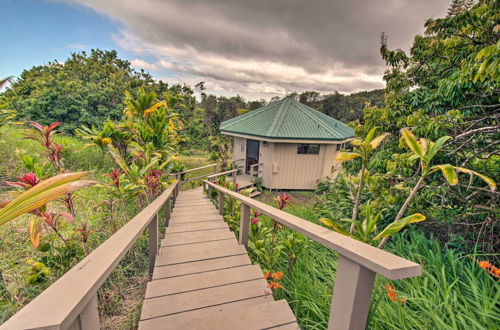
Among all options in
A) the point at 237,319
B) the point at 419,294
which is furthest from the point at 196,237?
the point at 419,294

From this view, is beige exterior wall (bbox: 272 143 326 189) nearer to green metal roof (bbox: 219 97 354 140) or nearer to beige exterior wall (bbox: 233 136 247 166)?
green metal roof (bbox: 219 97 354 140)

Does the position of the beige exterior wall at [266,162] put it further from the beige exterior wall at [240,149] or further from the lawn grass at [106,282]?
the lawn grass at [106,282]

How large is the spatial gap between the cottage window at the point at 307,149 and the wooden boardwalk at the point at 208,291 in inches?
293

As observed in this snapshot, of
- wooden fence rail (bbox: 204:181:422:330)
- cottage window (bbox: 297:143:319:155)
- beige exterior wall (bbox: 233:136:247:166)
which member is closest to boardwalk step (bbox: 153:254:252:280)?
wooden fence rail (bbox: 204:181:422:330)

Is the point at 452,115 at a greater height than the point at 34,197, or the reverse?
the point at 452,115

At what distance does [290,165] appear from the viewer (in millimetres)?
9664

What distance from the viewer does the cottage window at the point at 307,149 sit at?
31.7 feet

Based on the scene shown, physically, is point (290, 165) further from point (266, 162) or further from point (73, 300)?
point (73, 300)

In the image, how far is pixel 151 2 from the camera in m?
5.46

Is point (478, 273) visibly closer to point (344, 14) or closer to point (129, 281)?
point (129, 281)

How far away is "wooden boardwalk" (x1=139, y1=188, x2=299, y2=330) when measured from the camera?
5.03ft

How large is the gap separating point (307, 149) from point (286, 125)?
1.57m

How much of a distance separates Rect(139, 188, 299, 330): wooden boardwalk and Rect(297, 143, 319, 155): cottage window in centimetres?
745

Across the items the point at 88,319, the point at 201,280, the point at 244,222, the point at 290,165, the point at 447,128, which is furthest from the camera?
the point at 290,165
